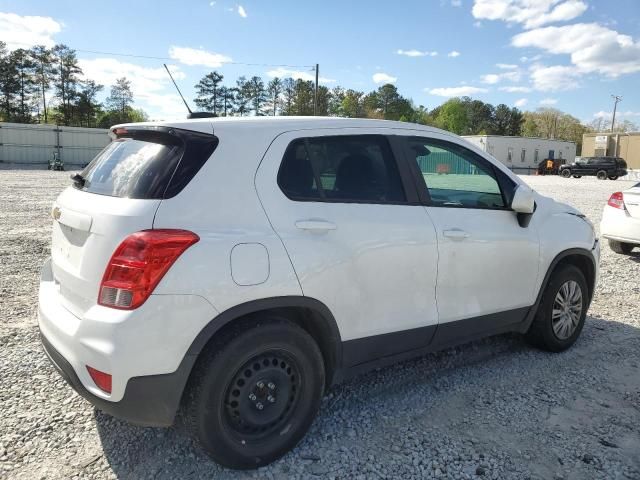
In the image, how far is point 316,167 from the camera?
9.13 ft

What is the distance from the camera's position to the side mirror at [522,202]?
351 centimetres

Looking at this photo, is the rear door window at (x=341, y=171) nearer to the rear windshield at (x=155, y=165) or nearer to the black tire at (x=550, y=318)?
the rear windshield at (x=155, y=165)

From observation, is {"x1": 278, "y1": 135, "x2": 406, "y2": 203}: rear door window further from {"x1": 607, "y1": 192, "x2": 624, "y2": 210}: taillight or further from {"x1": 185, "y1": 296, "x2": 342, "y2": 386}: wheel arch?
{"x1": 607, "y1": 192, "x2": 624, "y2": 210}: taillight

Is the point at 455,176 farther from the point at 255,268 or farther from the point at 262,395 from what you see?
the point at 262,395

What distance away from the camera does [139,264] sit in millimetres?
2180

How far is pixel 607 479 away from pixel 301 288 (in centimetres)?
191

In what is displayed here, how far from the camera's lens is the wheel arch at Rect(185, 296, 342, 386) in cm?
231

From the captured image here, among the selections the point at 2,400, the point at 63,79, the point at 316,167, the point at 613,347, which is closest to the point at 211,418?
the point at 316,167

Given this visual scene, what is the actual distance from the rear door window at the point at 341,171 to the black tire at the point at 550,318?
70.9 inches

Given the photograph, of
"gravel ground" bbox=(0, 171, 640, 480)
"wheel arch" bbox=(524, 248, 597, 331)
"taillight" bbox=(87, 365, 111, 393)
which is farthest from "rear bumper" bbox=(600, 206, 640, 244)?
"taillight" bbox=(87, 365, 111, 393)

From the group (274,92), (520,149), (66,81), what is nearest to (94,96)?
(66,81)

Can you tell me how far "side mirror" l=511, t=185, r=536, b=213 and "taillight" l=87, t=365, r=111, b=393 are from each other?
283cm

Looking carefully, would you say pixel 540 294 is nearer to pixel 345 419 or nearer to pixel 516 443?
pixel 516 443

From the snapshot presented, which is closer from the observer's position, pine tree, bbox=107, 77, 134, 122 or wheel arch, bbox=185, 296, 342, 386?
wheel arch, bbox=185, 296, 342, 386
